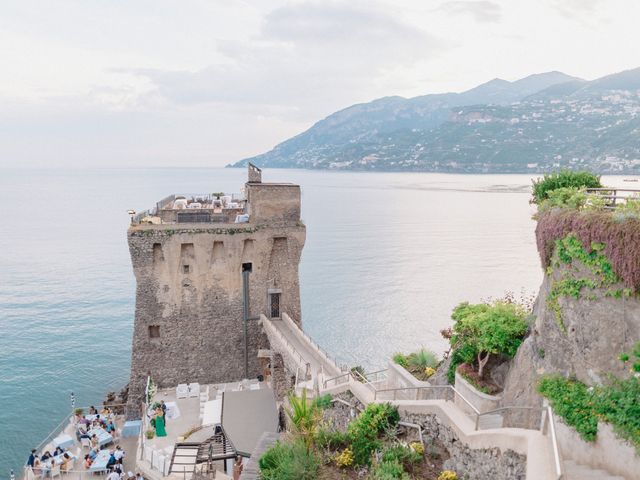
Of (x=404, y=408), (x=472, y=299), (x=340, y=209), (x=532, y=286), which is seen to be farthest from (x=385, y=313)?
(x=340, y=209)

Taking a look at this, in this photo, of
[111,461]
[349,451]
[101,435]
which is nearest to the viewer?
[349,451]

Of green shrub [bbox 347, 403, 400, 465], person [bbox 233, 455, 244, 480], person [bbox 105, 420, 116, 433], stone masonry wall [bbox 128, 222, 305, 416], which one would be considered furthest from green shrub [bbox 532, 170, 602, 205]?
person [bbox 105, 420, 116, 433]

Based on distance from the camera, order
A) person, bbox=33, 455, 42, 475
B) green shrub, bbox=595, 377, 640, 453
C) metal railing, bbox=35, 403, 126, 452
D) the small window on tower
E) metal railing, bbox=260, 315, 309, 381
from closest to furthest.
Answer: green shrub, bbox=595, 377, 640, 453
metal railing, bbox=260, 315, 309, 381
person, bbox=33, 455, 42, 475
the small window on tower
metal railing, bbox=35, 403, 126, 452

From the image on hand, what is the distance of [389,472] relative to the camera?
1287 centimetres

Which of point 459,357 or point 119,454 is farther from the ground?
point 459,357

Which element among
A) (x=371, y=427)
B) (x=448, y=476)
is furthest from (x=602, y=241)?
(x=371, y=427)

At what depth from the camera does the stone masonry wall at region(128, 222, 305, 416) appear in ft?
105

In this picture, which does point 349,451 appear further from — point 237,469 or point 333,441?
point 237,469

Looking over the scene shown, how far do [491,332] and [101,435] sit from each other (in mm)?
24928

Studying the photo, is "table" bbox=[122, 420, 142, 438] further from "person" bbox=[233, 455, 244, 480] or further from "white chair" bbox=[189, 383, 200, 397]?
"person" bbox=[233, 455, 244, 480]

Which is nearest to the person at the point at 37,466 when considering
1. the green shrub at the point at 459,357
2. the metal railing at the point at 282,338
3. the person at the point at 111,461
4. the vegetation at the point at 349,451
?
the person at the point at 111,461

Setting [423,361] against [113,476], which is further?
[113,476]

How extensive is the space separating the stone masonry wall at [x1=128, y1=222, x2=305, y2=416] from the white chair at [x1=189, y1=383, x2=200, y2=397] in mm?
949

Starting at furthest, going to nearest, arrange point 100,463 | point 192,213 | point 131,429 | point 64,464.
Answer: point 192,213 → point 131,429 → point 100,463 → point 64,464
